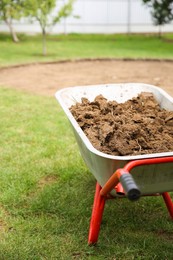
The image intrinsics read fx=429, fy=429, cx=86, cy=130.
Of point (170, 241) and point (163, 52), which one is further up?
point (170, 241)

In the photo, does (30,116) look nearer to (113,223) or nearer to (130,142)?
(113,223)

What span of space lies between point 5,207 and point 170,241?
1327 millimetres

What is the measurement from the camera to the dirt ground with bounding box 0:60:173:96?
7906 millimetres

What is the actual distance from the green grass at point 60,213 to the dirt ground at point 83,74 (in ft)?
9.39

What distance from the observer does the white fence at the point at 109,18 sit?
1745 centimetres

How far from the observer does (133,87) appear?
149 inches

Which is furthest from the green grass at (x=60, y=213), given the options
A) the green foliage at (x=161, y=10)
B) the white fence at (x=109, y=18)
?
the white fence at (x=109, y=18)

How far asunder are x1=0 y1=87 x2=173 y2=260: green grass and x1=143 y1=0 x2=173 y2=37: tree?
10.2 meters

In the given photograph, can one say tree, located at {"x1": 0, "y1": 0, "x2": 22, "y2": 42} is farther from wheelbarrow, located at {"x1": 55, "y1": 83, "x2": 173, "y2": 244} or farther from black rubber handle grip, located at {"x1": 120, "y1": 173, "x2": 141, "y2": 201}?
black rubber handle grip, located at {"x1": 120, "y1": 173, "x2": 141, "y2": 201}

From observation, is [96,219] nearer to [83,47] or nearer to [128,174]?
[128,174]

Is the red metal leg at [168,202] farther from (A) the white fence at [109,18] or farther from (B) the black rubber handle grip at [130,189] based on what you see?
(A) the white fence at [109,18]

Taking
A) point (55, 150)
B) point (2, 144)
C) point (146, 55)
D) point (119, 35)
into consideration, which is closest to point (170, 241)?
point (55, 150)

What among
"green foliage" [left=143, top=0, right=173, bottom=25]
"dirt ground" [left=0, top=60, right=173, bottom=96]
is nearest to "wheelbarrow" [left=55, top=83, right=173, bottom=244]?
"dirt ground" [left=0, top=60, right=173, bottom=96]

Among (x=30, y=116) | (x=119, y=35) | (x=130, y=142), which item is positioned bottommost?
(x=119, y=35)
